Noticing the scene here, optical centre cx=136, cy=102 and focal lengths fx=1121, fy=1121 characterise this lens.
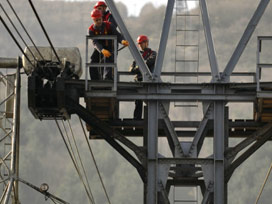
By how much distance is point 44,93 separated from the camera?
26.0m

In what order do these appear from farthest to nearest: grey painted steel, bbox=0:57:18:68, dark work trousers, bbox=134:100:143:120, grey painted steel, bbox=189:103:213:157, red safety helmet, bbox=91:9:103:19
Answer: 1. grey painted steel, bbox=0:57:18:68
2. dark work trousers, bbox=134:100:143:120
3. red safety helmet, bbox=91:9:103:19
4. grey painted steel, bbox=189:103:213:157

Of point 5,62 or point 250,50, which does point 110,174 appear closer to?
point 250,50

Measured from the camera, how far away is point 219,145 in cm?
2664

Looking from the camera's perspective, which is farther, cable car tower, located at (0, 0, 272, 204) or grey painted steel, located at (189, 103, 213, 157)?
grey painted steel, located at (189, 103, 213, 157)

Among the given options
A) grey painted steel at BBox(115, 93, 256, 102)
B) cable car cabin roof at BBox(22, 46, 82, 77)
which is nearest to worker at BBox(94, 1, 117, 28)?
cable car cabin roof at BBox(22, 46, 82, 77)

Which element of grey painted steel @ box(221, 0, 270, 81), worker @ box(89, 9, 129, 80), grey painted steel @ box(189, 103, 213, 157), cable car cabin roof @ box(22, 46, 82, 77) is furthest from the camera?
cable car cabin roof @ box(22, 46, 82, 77)

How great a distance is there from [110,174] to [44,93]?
119641 mm

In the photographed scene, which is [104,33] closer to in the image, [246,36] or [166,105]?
[166,105]

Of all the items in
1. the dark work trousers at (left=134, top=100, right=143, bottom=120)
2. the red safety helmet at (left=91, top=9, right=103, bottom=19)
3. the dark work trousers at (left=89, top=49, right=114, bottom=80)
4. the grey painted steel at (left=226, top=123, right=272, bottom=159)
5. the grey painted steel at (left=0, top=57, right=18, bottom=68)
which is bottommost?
the grey painted steel at (left=226, top=123, right=272, bottom=159)

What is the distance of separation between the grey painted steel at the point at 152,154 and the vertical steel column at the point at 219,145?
1402 millimetres

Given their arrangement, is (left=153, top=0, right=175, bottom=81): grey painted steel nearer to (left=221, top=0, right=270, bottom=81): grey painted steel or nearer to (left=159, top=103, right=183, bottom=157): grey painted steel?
(left=159, top=103, right=183, bottom=157): grey painted steel

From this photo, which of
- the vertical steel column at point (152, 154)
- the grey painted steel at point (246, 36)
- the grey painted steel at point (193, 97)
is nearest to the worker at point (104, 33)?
the grey painted steel at point (193, 97)

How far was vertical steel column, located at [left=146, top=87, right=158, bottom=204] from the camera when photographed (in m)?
26.5

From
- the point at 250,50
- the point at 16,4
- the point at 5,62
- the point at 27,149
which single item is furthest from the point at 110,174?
the point at 5,62
